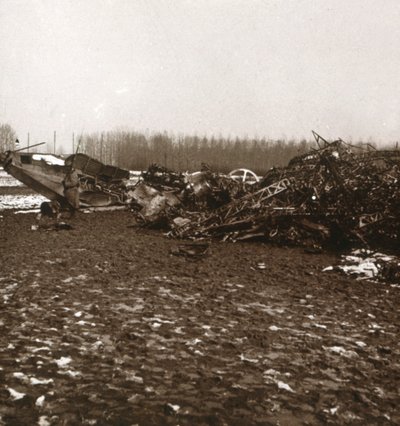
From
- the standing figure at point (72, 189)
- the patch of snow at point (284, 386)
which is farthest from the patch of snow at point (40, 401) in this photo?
the standing figure at point (72, 189)

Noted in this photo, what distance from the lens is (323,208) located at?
36.4ft

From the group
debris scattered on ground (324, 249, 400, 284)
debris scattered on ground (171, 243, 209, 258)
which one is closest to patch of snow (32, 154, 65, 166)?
debris scattered on ground (171, 243, 209, 258)

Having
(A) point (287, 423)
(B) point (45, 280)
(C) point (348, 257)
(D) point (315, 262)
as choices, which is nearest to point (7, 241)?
(B) point (45, 280)

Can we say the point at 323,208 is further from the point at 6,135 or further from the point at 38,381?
the point at 6,135

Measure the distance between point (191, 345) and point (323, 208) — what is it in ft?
24.6

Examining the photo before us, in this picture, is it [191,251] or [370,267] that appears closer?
[370,267]

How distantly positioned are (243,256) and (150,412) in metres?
6.99

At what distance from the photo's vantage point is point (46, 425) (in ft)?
9.82

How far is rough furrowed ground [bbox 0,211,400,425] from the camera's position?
330cm

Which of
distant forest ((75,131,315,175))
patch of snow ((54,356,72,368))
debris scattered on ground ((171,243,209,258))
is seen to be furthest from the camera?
distant forest ((75,131,315,175))

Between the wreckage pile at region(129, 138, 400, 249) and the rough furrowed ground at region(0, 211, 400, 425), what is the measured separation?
262 centimetres

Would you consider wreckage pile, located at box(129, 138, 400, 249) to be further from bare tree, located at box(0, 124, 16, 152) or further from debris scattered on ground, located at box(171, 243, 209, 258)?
bare tree, located at box(0, 124, 16, 152)

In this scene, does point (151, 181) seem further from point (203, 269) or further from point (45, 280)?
point (45, 280)

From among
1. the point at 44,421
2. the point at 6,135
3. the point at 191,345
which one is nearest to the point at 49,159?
the point at 191,345
